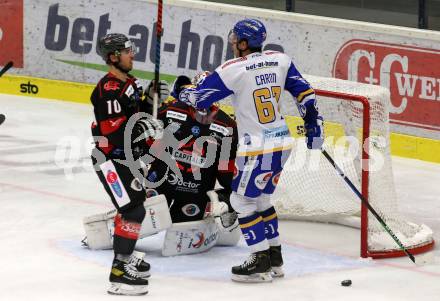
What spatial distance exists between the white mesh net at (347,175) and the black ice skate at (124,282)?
1.67 m

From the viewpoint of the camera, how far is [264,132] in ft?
22.4

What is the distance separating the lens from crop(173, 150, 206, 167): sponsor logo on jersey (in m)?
7.47

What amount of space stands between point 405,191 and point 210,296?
3276 mm

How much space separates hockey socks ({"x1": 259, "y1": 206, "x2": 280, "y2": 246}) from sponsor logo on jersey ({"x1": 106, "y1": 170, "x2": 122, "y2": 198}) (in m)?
0.95

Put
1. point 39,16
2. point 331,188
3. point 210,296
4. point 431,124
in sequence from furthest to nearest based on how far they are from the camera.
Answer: point 39,16 < point 431,124 < point 331,188 < point 210,296

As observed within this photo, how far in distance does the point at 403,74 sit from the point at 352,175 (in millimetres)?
2757

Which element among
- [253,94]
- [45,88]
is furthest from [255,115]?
[45,88]

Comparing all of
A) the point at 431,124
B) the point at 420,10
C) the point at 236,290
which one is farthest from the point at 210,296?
A: the point at 420,10

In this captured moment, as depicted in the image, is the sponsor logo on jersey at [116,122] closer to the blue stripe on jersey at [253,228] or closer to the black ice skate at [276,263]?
the blue stripe on jersey at [253,228]

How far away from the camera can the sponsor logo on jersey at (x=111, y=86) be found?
651cm

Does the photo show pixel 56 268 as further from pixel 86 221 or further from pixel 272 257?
pixel 272 257

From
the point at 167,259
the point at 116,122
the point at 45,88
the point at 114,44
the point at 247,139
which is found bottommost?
the point at 45,88

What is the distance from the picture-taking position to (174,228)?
23.9 feet

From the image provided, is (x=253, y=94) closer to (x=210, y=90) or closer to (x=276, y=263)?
(x=210, y=90)
